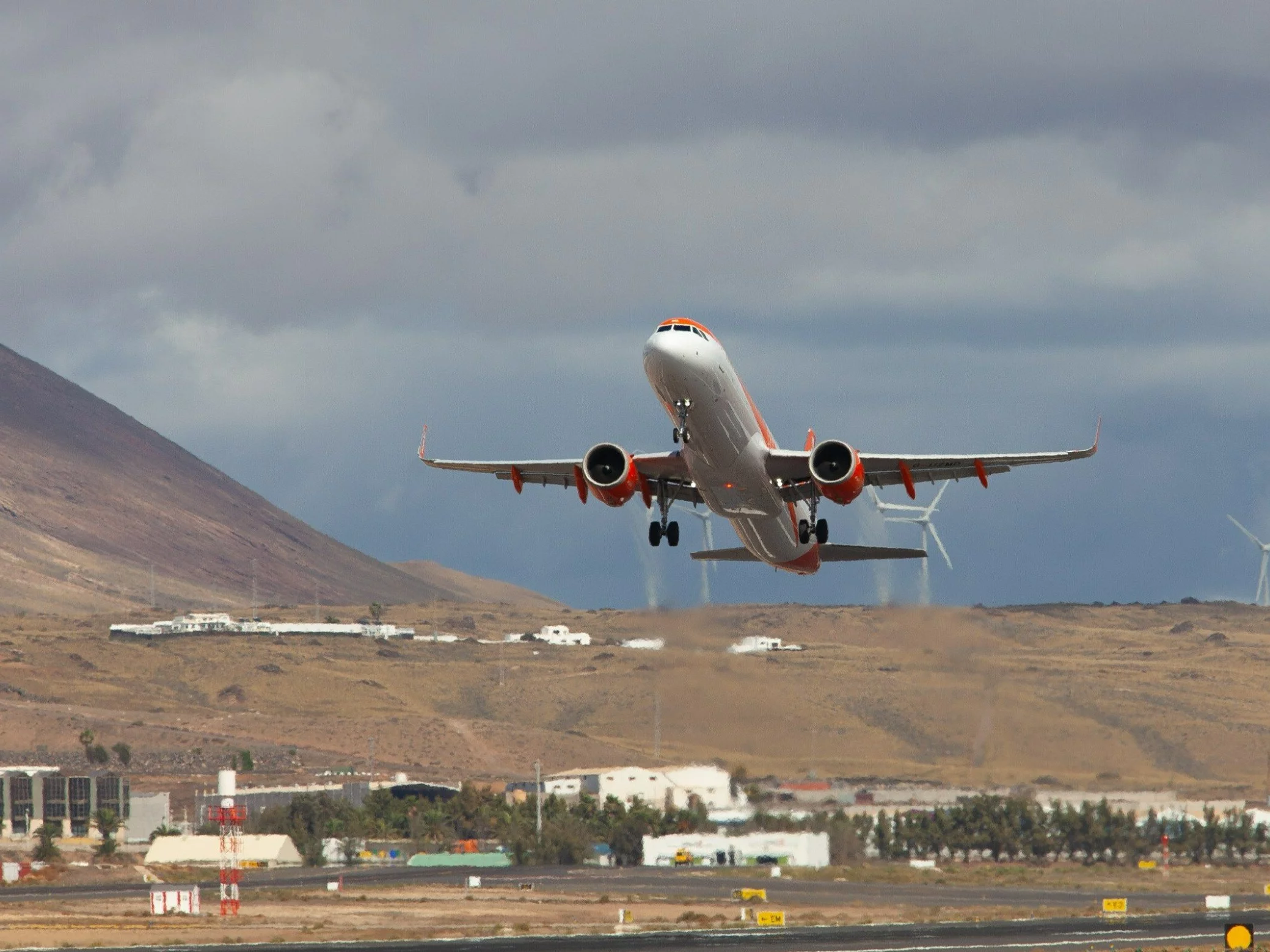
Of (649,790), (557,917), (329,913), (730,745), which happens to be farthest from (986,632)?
(649,790)

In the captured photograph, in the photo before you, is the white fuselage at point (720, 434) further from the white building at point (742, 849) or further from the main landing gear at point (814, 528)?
the white building at point (742, 849)

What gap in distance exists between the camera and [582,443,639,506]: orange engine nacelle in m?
75.9

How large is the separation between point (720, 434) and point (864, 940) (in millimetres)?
27118

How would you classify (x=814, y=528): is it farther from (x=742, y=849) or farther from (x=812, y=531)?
(x=742, y=849)

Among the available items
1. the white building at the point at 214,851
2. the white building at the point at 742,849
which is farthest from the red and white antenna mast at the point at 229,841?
the white building at the point at 742,849

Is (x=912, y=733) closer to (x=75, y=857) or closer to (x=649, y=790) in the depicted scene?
(x=649, y=790)

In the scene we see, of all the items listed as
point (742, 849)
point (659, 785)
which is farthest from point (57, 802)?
point (742, 849)

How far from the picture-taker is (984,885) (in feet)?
446

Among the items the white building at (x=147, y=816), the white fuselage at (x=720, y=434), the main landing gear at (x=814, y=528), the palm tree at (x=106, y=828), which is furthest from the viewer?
the white building at (x=147, y=816)

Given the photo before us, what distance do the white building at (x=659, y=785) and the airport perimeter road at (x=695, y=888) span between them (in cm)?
701

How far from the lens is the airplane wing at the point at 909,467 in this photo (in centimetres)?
7775

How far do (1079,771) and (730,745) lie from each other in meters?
22.2

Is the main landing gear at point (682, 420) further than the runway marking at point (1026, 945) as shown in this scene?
No

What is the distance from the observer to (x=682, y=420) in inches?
2852
